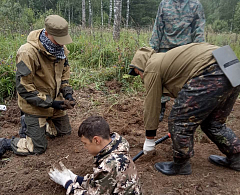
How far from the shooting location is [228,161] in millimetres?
2580

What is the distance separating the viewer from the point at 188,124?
217 centimetres

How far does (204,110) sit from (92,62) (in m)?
4.08

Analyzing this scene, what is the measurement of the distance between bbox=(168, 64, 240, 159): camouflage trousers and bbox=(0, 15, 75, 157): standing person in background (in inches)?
60.0

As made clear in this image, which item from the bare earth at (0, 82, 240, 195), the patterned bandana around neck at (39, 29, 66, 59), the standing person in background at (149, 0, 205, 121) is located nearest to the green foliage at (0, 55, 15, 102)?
the bare earth at (0, 82, 240, 195)

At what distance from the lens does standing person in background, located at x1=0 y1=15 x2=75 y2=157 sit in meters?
2.78

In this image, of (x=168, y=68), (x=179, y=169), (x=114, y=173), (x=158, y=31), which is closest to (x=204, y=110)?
(x=168, y=68)

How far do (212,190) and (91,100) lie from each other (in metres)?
2.96

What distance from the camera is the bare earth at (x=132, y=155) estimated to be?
2.34 m

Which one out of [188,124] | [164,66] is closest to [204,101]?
[188,124]

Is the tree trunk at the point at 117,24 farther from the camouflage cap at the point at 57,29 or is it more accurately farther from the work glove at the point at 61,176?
the work glove at the point at 61,176

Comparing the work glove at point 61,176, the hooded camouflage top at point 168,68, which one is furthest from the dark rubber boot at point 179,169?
the work glove at point 61,176

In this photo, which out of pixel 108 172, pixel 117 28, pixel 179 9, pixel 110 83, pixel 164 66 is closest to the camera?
pixel 108 172

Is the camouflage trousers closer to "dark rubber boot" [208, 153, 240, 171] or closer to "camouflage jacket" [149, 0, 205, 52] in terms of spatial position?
"dark rubber boot" [208, 153, 240, 171]

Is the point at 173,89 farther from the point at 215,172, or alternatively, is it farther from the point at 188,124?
the point at 215,172
